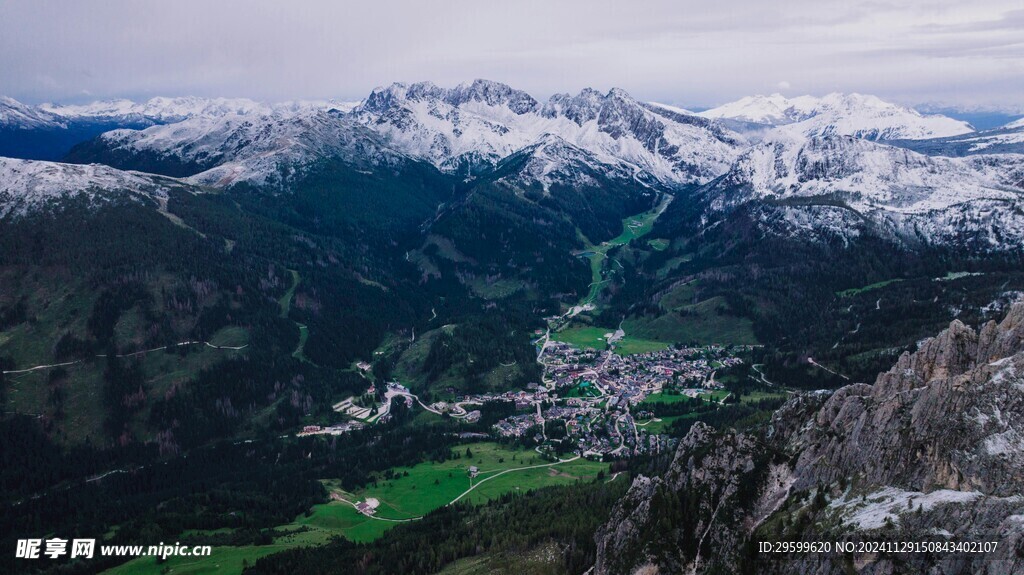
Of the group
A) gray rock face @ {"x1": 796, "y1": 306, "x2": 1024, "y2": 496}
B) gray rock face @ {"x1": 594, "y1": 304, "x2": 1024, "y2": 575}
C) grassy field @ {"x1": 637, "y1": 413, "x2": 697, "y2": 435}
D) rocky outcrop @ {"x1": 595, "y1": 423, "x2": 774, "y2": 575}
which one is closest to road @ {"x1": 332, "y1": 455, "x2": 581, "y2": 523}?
grassy field @ {"x1": 637, "y1": 413, "x2": 697, "y2": 435}

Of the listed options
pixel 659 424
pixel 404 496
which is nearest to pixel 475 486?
pixel 404 496

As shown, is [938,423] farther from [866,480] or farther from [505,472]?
[505,472]

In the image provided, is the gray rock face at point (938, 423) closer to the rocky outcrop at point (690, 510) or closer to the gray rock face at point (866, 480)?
the gray rock face at point (866, 480)

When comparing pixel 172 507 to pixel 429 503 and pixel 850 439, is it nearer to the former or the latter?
pixel 429 503

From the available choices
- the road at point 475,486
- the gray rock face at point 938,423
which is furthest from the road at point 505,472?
the gray rock face at point 938,423

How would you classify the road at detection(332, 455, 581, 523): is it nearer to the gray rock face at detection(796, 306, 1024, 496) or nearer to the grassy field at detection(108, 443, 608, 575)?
the grassy field at detection(108, 443, 608, 575)

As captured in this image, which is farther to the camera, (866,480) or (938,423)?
(866,480)

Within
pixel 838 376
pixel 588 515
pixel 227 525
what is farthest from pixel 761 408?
pixel 227 525
